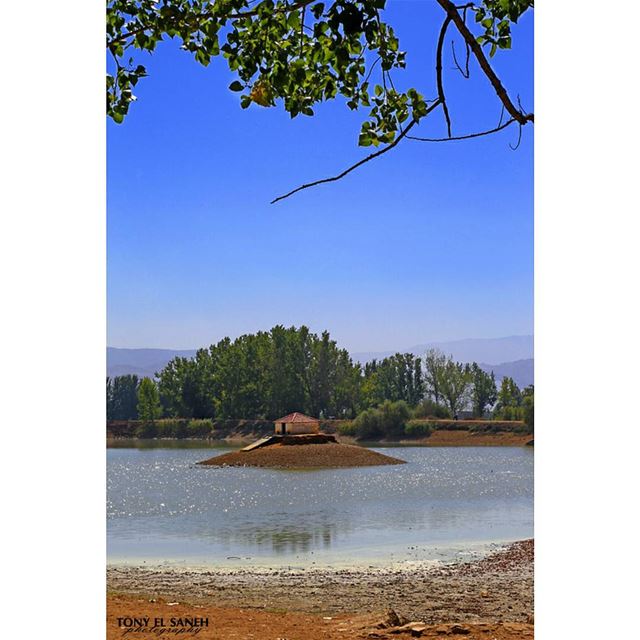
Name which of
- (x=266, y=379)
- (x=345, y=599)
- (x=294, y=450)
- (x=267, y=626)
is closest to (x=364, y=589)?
(x=345, y=599)

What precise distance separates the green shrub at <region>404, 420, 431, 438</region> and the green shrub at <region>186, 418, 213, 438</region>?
1772mm

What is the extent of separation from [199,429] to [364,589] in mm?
2977

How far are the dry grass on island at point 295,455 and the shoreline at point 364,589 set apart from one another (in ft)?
8.10

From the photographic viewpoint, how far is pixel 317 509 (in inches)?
224

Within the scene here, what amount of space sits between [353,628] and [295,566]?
1.58 meters

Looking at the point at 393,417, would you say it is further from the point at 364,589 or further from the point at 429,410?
the point at 364,589

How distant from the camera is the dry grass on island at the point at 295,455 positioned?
6742 mm

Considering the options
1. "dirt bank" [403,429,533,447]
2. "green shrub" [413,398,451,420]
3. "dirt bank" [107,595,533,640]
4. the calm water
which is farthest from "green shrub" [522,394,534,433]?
"dirt bank" [107,595,533,640]

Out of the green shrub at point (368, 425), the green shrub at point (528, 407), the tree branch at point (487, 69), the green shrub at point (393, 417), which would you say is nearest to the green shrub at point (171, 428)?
the green shrub at point (368, 425)

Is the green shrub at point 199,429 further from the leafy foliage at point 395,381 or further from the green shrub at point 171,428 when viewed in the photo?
the leafy foliage at point 395,381
